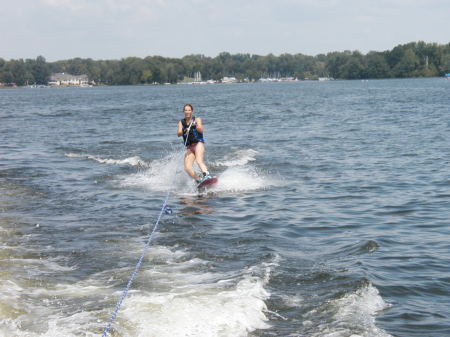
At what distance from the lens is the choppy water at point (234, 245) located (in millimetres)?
6070

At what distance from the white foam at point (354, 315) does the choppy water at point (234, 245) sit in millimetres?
21

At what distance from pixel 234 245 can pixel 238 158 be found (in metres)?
9.46

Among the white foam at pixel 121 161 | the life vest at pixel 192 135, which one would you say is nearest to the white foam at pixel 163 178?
the white foam at pixel 121 161

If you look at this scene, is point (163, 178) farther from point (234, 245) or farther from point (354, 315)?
point (354, 315)

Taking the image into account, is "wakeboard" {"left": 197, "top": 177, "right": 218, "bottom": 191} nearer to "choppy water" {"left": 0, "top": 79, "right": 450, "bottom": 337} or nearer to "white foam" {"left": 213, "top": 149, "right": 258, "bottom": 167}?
"choppy water" {"left": 0, "top": 79, "right": 450, "bottom": 337}

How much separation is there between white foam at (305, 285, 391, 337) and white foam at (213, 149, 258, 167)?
10.5m

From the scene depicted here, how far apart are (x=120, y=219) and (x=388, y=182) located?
672cm

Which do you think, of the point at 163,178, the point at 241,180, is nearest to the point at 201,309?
the point at 241,180

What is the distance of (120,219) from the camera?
1055 centimetres

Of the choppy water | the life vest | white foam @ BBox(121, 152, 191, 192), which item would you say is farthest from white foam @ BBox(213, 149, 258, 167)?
the life vest

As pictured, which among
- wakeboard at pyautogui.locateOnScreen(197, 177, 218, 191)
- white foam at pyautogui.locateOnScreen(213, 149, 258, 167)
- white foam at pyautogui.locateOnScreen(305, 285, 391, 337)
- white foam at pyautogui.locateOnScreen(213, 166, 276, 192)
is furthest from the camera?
white foam at pyautogui.locateOnScreen(213, 149, 258, 167)

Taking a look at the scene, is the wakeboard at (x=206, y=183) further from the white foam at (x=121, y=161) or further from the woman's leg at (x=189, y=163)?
the white foam at (x=121, y=161)

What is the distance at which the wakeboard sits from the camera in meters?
13.2

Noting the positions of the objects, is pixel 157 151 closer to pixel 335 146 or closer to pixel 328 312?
pixel 335 146
